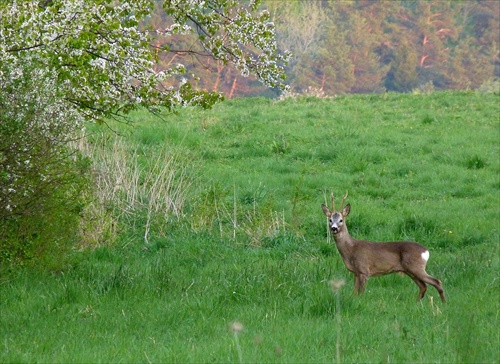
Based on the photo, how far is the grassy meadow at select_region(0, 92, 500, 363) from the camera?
722 cm

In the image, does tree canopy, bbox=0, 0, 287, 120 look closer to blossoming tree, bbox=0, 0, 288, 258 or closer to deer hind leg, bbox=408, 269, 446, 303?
blossoming tree, bbox=0, 0, 288, 258

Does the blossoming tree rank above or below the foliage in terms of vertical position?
below

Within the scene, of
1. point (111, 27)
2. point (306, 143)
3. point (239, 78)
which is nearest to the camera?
point (111, 27)

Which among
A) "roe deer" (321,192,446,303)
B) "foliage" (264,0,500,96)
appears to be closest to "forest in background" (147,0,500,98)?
"foliage" (264,0,500,96)

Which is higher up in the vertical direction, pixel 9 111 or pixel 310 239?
pixel 9 111

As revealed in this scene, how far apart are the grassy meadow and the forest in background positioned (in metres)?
39.4

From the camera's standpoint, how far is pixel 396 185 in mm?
18812

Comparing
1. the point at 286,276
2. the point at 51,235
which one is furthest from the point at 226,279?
the point at 51,235

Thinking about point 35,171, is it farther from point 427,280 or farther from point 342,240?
point 427,280

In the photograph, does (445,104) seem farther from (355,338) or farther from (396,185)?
(355,338)

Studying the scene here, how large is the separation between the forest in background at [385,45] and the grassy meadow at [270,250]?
129 feet

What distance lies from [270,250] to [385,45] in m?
59.6

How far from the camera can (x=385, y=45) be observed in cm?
7038

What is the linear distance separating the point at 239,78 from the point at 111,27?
53758 millimetres
